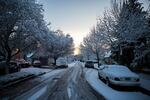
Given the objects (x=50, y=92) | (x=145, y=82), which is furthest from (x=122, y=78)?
(x=50, y=92)

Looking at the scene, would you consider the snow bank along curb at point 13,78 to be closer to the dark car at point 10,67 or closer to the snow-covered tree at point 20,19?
the dark car at point 10,67

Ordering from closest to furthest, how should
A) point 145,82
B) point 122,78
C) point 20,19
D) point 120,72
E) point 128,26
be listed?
1. point 122,78
2. point 120,72
3. point 145,82
4. point 20,19
5. point 128,26

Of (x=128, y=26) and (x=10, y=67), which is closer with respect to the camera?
(x=128, y=26)

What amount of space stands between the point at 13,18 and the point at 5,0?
240cm

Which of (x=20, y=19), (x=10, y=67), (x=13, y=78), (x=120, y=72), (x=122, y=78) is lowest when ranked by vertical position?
(x=13, y=78)

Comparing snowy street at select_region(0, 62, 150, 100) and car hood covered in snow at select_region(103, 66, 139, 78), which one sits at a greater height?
car hood covered in snow at select_region(103, 66, 139, 78)

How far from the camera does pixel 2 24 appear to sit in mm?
21469

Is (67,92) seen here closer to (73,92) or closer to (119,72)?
(73,92)

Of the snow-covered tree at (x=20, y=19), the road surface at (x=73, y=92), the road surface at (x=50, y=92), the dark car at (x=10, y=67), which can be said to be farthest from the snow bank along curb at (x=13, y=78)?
the road surface at (x=73, y=92)

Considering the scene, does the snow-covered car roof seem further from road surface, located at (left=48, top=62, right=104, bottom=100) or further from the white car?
road surface, located at (left=48, top=62, right=104, bottom=100)

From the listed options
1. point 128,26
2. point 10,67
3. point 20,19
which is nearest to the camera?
point 20,19

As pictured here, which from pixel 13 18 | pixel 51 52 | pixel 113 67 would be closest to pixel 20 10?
pixel 13 18

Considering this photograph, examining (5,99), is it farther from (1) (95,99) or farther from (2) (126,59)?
(2) (126,59)

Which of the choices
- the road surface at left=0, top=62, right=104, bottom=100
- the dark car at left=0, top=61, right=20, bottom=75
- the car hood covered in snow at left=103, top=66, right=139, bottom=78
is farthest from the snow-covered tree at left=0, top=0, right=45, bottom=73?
the car hood covered in snow at left=103, top=66, right=139, bottom=78
